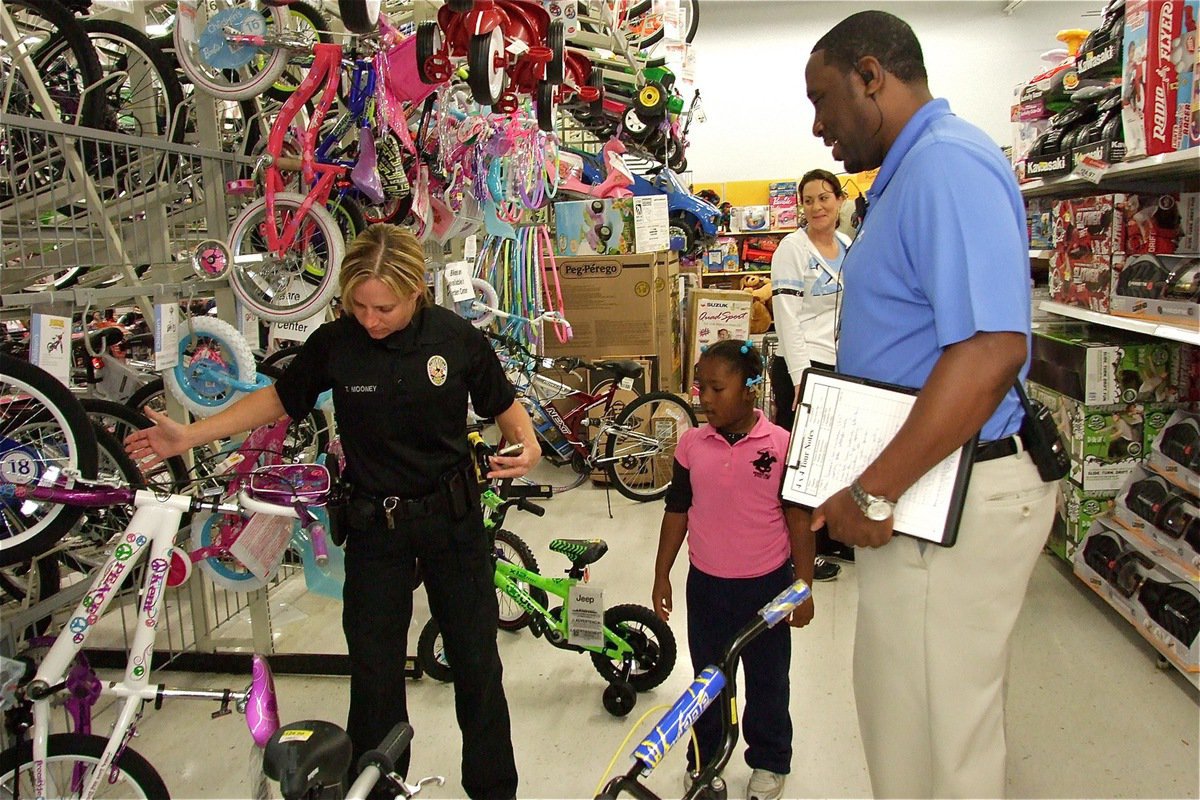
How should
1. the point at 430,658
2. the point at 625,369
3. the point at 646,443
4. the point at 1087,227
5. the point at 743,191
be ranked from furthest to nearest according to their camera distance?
the point at 743,191, the point at 646,443, the point at 625,369, the point at 1087,227, the point at 430,658

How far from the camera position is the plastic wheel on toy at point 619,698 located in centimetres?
266

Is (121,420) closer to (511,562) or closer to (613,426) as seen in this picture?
(511,562)

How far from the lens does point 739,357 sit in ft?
6.68

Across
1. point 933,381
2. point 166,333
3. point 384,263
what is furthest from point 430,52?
point 933,381

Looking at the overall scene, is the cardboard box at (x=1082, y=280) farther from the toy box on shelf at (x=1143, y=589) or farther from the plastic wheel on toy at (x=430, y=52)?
the plastic wheel on toy at (x=430, y=52)

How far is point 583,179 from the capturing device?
5.83m

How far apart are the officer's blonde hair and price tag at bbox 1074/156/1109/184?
2.43 m

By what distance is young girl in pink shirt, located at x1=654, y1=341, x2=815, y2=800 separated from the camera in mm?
2023

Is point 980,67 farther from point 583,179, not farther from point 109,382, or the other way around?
point 109,382

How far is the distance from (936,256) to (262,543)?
6.54 feet

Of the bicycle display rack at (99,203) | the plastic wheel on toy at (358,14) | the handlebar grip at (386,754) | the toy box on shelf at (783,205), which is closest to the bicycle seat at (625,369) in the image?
the bicycle display rack at (99,203)

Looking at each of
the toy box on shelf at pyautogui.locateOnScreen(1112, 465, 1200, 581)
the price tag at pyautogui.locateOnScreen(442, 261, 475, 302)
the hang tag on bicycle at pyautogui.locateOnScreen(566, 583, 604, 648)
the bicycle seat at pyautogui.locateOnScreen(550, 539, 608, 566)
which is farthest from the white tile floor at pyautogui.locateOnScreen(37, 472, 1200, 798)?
the price tag at pyautogui.locateOnScreen(442, 261, 475, 302)

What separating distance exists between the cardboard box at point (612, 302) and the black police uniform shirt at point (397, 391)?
138 inches

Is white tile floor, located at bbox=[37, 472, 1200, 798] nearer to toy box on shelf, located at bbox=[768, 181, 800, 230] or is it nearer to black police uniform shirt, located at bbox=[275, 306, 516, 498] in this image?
black police uniform shirt, located at bbox=[275, 306, 516, 498]
